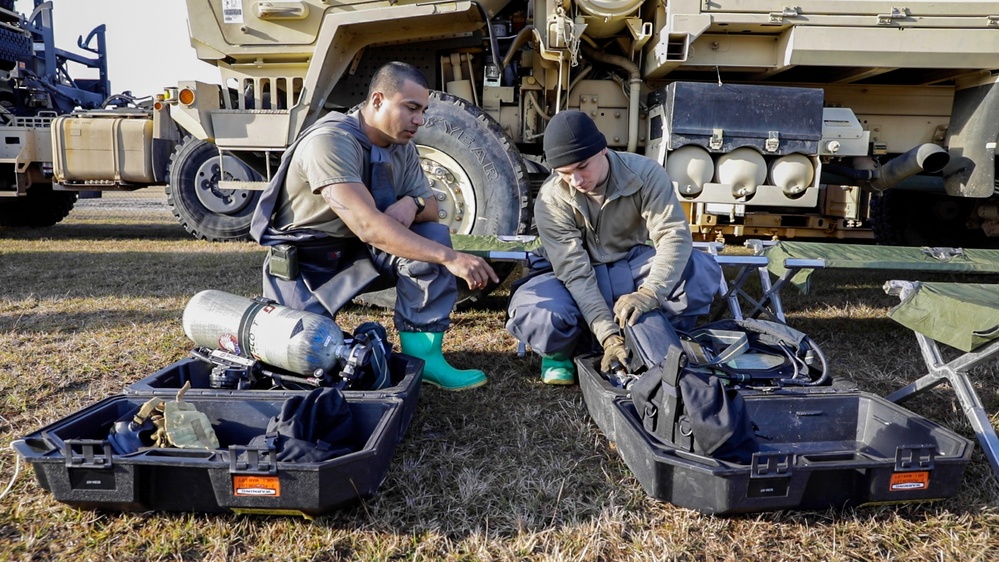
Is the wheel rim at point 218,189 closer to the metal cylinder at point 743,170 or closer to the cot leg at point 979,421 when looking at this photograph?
the metal cylinder at point 743,170

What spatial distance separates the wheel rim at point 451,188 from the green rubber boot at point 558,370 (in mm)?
1204

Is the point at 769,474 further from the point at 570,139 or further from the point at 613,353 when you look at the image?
the point at 570,139

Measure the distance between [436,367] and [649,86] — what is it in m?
2.39

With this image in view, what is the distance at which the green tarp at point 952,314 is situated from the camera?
184 centimetres

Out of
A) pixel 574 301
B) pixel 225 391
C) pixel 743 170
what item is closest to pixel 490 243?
pixel 574 301

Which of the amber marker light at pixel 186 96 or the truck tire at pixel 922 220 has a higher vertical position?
the amber marker light at pixel 186 96

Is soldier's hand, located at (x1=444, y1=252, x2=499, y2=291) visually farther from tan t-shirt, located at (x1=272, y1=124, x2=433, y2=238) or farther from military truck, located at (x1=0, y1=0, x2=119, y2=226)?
military truck, located at (x1=0, y1=0, x2=119, y2=226)

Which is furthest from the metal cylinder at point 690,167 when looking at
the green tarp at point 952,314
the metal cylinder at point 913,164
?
the green tarp at point 952,314

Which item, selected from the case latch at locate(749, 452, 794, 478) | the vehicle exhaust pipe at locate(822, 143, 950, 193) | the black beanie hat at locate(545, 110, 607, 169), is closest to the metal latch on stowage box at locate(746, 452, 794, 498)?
the case latch at locate(749, 452, 794, 478)

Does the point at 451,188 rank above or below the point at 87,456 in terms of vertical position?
above

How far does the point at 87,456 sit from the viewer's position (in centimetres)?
143

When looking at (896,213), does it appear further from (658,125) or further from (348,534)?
(348,534)

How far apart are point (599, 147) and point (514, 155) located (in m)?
1.17

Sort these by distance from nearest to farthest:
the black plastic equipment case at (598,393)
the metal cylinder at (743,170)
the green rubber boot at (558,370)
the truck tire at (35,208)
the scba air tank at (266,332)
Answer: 1. the black plastic equipment case at (598,393)
2. the scba air tank at (266,332)
3. the green rubber boot at (558,370)
4. the metal cylinder at (743,170)
5. the truck tire at (35,208)
